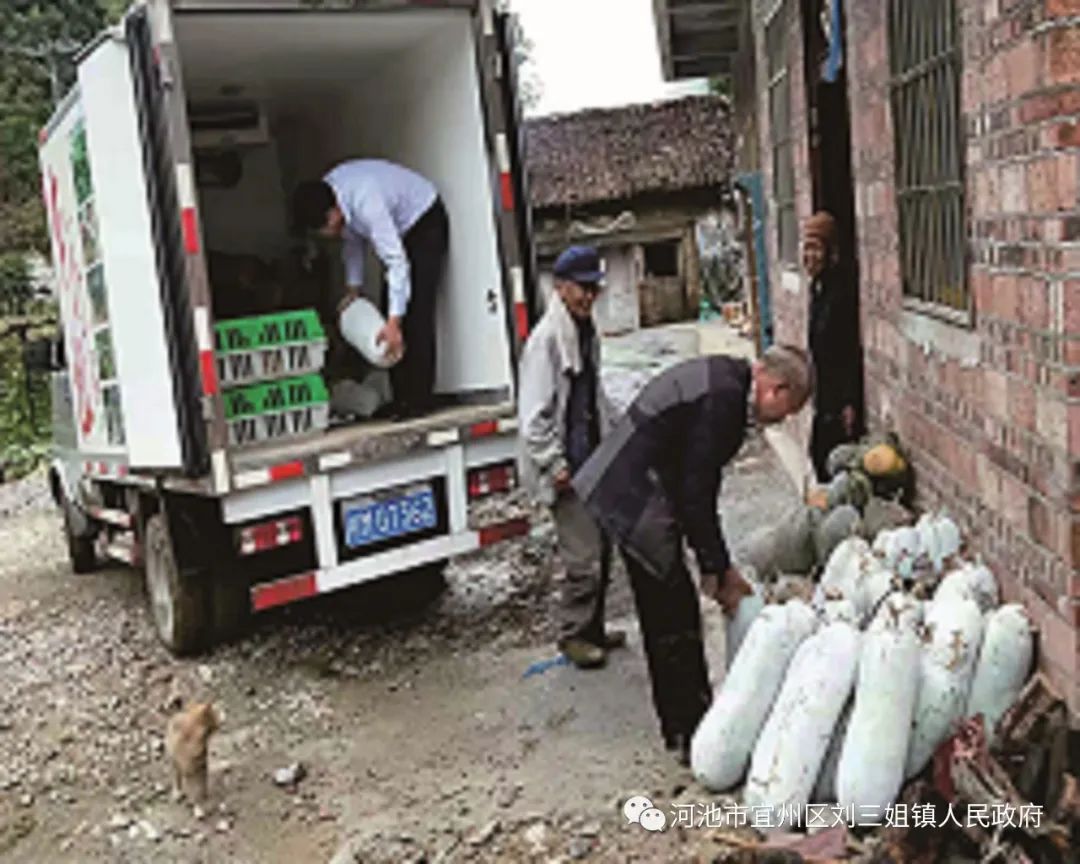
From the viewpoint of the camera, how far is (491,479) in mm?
5809

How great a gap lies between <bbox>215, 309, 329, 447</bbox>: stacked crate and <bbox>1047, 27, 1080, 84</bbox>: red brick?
12.2 feet

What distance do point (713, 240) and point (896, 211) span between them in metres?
20.2

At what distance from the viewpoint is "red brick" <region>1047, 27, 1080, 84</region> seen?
2.83m

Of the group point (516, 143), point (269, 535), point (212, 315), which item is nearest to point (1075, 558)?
point (269, 535)

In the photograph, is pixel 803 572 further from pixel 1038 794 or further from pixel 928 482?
pixel 1038 794

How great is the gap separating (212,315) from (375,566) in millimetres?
1603

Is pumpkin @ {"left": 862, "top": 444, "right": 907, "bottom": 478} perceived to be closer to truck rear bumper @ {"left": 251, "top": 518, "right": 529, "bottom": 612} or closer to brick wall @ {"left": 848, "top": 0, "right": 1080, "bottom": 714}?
brick wall @ {"left": 848, "top": 0, "right": 1080, "bottom": 714}

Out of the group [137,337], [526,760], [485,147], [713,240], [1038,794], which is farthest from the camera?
[713,240]

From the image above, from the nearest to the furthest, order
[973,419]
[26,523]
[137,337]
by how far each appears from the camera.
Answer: [973,419], [137,337], [26,523]

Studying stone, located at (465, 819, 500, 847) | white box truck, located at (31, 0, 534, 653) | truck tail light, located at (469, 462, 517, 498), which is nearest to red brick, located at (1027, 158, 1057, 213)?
stone, located at (465, 819, 500, 847)

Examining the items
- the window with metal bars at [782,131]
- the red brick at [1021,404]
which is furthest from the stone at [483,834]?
the window with metal bars at [782,131]

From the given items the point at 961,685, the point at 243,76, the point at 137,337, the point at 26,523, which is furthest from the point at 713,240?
the point at 961,685

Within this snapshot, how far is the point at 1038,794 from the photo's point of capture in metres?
3.02

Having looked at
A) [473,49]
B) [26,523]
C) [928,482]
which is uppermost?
[473,49]
